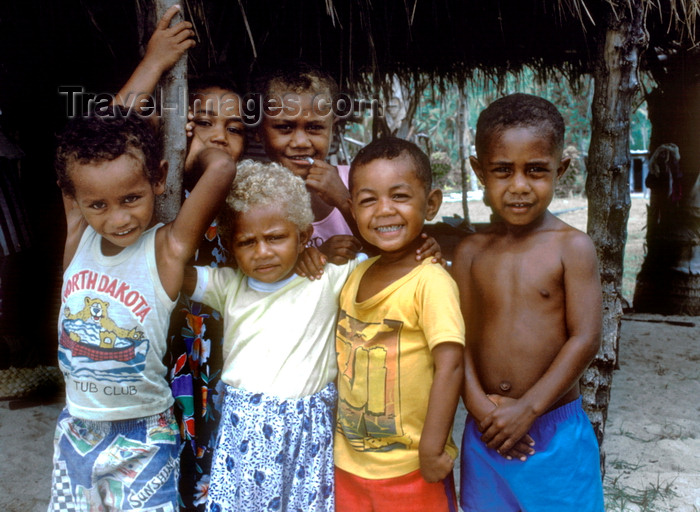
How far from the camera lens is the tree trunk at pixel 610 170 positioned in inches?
87.1

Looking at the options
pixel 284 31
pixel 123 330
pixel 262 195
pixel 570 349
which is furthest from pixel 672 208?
pixel 123 330

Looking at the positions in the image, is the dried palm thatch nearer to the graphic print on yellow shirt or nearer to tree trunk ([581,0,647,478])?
tree trunk ([581,0,647,478])

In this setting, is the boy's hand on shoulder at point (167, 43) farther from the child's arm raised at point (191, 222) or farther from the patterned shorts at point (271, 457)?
the patterned shorts at point (271, 457)

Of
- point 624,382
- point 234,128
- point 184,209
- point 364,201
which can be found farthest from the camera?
point 624,382

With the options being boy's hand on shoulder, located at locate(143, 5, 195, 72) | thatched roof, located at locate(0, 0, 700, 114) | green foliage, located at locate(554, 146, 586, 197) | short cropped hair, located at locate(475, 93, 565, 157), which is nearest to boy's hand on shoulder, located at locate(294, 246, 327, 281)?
short cropped hair, located at locate(475, 93, 565, 157)

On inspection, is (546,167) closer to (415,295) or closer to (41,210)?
(415,295)

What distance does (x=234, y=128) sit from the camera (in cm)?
197

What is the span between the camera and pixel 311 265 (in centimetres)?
163

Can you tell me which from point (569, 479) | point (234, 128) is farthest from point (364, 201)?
point (569, 479)

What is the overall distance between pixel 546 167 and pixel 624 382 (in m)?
3.24

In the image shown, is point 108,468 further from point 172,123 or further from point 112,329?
point 172,123

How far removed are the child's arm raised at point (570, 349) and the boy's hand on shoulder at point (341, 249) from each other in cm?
61

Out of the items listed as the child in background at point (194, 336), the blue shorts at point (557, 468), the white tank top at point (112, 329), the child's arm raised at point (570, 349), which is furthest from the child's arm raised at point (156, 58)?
the blue shorts at point (557, 468)

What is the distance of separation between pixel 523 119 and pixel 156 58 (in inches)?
40.9
